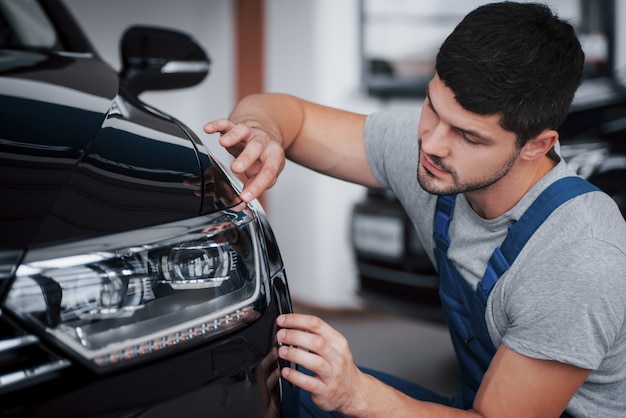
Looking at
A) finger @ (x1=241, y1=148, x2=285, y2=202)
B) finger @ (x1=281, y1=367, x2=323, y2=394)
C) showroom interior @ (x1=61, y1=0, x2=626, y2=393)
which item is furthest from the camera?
showroom interior @ (x1=61, y1=0, x2=626, y2=393)

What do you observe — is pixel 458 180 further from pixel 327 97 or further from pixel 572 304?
pixel 327 97

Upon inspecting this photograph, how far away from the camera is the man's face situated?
126 cm

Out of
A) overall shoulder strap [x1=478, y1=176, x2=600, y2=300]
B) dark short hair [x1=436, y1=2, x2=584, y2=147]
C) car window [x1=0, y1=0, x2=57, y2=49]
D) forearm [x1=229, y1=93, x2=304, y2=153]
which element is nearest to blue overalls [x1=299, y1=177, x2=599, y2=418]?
overall shoulder strap [x1=478, y1=176, x2=600, y2=300]

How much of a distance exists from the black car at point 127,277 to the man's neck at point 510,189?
1.45 feet

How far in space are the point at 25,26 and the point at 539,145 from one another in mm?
1227

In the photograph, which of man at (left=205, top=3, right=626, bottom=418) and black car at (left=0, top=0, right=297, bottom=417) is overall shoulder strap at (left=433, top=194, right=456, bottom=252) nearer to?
man at (left=205, top=3, right=626, bottom=418)

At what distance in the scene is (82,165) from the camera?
1.02 m

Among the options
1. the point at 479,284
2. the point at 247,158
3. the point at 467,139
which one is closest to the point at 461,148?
the point at 467,139

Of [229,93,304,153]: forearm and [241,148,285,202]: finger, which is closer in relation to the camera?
[241,148,285,202]: finger

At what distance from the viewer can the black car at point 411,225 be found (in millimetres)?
2641

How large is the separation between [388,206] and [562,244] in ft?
5.51

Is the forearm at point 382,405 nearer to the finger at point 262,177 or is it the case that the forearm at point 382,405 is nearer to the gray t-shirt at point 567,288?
the gray t-shirt at point 567,288

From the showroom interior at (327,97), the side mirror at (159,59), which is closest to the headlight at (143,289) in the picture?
the side mirror at (159,59)

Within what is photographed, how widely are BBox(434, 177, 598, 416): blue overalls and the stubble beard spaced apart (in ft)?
0.28
